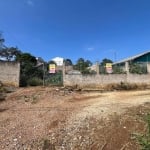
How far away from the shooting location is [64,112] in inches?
369

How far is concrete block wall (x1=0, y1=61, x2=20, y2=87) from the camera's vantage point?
645 inches

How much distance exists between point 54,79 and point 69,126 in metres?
10.2

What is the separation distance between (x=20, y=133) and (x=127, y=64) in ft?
46.1

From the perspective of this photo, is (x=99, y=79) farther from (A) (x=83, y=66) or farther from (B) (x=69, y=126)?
(B) (x=69, y=126)

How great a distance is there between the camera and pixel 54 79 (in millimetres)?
17875

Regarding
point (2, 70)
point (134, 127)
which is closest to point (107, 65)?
point (2, 70)

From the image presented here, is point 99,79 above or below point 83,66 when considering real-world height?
below

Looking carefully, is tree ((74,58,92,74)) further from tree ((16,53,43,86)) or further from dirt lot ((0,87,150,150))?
dirt lot ((0,87,150,150))

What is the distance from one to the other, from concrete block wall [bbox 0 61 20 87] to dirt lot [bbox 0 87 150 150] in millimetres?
5455

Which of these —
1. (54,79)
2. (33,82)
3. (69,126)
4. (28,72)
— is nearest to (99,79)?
(54,79)

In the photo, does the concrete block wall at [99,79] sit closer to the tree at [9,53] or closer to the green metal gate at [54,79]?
the green metal gate at [54,79]

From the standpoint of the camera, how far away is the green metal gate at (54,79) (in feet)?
58.6

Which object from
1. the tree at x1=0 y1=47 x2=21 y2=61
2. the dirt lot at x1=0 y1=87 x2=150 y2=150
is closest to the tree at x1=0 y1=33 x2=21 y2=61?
the tree at x1=0 y1=47 x2=21 y2=61

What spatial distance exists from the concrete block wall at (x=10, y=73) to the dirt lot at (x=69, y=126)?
17.9 ft
